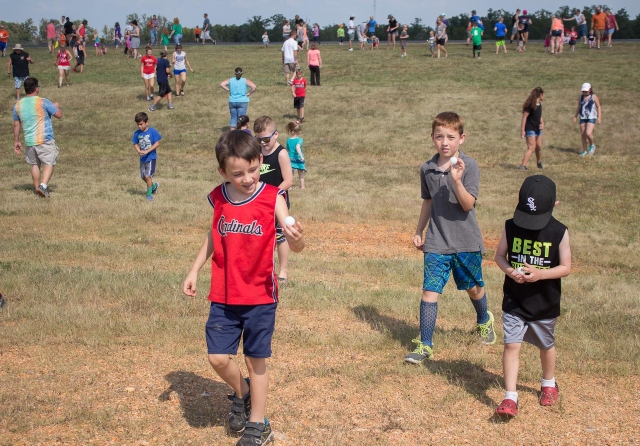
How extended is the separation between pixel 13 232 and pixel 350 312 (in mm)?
6463

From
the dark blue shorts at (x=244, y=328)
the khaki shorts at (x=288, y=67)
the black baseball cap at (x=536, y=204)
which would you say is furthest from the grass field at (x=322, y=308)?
the khaki shorts at (x=288, y=67)

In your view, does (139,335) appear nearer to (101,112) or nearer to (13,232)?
(13,232)

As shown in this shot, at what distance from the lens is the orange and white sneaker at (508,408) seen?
14.9 feet

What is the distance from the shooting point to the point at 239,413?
174 inches

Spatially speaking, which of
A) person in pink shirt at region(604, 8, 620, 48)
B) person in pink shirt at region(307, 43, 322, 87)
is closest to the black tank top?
person in pink shirt at region(307, 43, 322, 87)

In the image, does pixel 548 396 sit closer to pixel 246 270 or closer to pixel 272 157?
pixel 246 270

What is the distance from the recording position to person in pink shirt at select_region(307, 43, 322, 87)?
1066 inches

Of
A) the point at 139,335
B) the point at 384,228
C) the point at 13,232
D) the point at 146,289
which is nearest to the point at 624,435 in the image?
the point at 139,335

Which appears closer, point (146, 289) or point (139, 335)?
point (139, 335)

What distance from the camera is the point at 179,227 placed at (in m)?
11.8

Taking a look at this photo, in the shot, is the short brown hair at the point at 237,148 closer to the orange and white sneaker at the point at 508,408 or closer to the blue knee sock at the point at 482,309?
the orange and white sneaker at the point at 508,408

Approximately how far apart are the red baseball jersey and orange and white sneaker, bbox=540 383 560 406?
220 centimetres

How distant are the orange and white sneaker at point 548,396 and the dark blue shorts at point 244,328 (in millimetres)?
2131

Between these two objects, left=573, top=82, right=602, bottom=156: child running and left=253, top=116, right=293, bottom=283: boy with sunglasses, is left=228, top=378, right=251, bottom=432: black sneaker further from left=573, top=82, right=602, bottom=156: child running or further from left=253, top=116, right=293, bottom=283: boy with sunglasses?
left=573, top=82, right=602, bottom=156: child running
